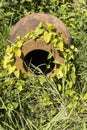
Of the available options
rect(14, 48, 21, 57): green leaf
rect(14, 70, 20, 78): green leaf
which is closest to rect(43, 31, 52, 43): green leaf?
rect(14, 48, 21, 57): green leaf

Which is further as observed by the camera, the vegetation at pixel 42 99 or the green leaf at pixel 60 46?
the green leaf at pixel 60 46

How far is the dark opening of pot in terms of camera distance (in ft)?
13.6

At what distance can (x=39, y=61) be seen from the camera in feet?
14.7

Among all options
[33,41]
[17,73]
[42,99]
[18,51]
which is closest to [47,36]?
[33,41]

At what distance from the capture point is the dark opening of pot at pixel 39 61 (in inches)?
163

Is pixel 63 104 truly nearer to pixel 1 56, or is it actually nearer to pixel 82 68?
pixel 82 68

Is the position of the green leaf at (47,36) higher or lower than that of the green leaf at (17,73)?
higher

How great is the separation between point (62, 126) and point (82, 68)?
0.99 meters

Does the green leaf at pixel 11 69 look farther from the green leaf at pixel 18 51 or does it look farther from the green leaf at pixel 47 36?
the green leaf at pixel 47 36

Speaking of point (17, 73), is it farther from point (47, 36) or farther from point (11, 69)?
point (47, 36)

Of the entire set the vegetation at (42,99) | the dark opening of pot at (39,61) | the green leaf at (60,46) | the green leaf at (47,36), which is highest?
the green leaf at (47,36)

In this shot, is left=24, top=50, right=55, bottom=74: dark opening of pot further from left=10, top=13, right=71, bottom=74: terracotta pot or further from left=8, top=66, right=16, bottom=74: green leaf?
left=8, top=66, right=16, bottom=74: green leaf

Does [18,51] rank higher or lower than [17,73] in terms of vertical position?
higher

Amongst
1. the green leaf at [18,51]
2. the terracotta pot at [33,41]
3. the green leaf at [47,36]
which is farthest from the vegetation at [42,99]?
the green leaf at [47,36]
